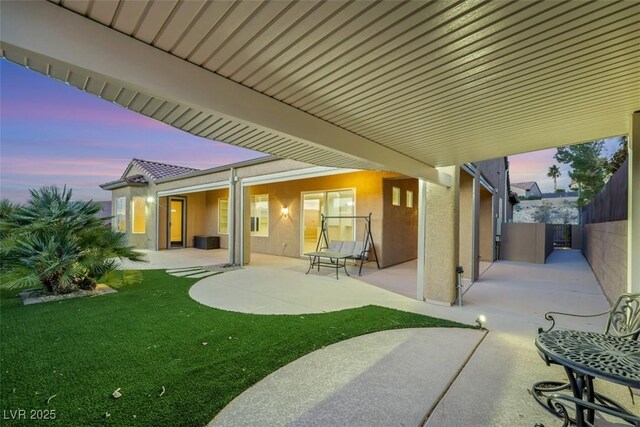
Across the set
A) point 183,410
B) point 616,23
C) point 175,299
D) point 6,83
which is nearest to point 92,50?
point 183,410

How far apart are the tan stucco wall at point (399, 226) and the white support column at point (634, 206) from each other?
5.78 m

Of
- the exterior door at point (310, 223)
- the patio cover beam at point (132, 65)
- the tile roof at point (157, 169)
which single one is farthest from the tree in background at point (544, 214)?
the patio cover beam at point (132, 65)

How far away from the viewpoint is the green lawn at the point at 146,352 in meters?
2.14

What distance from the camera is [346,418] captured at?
6.77 ft

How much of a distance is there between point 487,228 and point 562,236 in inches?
401

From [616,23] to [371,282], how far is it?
5.74 metres

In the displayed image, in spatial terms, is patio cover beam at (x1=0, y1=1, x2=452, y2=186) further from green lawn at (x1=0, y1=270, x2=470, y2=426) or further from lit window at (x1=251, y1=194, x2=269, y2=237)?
lit window at (x1=251, y1=194, x2=269, y2=237)

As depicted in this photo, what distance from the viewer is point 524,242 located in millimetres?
10211

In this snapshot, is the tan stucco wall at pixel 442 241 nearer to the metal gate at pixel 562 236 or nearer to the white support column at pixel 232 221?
the white support column at pixel 232 221

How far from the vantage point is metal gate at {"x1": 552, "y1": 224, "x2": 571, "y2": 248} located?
53.2 feet

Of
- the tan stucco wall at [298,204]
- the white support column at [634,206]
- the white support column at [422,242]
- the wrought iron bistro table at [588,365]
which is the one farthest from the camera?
the tan stucco wall at [298,204]

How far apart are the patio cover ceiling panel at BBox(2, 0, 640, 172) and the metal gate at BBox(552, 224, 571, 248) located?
17.0 meters

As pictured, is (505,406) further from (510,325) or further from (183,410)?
(183,410)

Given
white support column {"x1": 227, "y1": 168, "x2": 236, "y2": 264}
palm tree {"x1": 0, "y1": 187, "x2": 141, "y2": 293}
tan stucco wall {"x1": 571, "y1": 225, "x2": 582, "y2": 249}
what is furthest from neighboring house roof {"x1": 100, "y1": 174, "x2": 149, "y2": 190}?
tan stucco wall {"x1": 571, "y1": 225, "x2": 582, "y2": 249}
